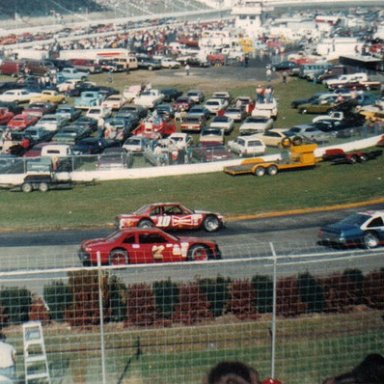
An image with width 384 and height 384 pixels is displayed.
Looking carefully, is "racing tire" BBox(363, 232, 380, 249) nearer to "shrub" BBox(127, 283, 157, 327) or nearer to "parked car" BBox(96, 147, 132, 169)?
"shrub" BBox(127, 283, 157, 327)

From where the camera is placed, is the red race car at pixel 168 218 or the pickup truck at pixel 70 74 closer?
the red race car at pixel 168 218

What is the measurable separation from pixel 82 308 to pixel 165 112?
34011mm

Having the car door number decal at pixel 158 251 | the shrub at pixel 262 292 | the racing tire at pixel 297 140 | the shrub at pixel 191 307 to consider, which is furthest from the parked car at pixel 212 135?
the shrub at pixel 191 307

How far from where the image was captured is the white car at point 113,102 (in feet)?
164

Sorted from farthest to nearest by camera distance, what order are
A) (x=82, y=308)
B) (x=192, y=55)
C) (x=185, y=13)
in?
(x=185, y=13) < (x=192, y=55) < (x=82, y=308)

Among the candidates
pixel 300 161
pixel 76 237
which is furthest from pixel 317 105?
pixel 76 237

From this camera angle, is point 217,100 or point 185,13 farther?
point 185,13

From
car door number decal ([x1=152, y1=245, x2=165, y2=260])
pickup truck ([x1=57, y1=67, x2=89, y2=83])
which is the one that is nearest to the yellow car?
pickup truck ([x1=57, y1=67, x2=89, y2=83])

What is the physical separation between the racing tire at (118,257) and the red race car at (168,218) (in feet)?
12.9

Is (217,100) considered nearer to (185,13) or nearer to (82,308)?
(82,308)

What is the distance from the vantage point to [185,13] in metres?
164

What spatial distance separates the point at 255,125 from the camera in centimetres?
4144

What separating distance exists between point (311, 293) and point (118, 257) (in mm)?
6408

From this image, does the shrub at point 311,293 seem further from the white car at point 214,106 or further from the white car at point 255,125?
the white car at point 214,106
